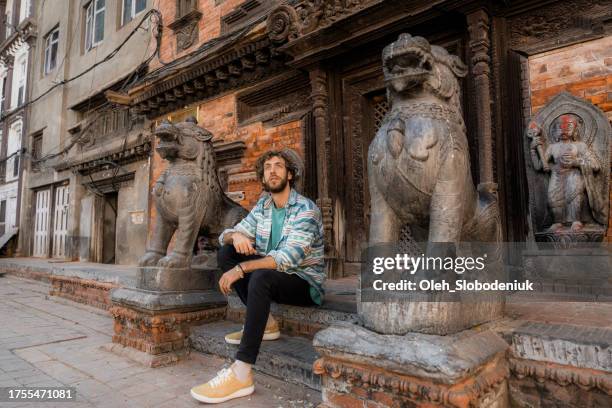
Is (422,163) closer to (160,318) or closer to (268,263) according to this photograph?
(268,263)

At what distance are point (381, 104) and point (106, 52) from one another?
961 cm

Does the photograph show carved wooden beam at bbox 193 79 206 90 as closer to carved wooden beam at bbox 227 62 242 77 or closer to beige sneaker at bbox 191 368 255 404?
carved wooden beam at bbox 227 62 242 77

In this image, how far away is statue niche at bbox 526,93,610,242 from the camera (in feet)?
11.8

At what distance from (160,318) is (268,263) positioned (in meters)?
1.29

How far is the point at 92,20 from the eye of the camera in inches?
512

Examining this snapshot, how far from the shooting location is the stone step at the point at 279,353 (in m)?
2.51

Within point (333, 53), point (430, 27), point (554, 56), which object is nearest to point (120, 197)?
point (333, 53)

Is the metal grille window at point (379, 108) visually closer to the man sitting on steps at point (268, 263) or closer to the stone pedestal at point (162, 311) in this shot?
the man sitting on steps at point (268, 263)

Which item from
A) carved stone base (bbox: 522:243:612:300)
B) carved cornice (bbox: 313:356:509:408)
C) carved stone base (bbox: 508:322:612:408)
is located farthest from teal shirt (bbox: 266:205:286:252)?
carved stone base (bbox: 522:243:612:300)

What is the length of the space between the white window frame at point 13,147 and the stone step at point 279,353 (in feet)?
57.0

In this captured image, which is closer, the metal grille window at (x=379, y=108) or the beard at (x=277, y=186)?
the beard at (x=277, y=186)

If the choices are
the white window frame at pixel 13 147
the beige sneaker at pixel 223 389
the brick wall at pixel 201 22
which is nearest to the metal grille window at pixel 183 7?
the brick wall at pixel 201 22

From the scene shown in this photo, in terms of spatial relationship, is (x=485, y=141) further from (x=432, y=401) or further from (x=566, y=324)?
(x=432, y=401)

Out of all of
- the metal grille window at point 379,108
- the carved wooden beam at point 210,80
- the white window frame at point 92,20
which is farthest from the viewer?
the white window frame at point 92,20
